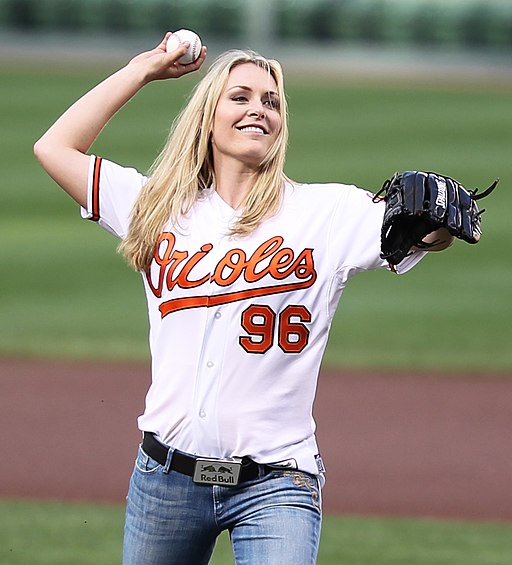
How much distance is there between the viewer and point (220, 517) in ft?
11.7

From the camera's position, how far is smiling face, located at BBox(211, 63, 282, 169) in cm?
373

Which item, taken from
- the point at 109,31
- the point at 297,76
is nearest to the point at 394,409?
the point at 297,76

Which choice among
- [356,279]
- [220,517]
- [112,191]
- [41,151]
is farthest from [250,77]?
[356,279]

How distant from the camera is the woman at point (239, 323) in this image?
3.54 m

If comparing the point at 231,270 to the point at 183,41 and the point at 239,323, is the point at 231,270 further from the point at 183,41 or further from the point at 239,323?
the point at 183,41

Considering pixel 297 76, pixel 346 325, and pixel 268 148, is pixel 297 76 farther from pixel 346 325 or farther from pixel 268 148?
pixel 268 148

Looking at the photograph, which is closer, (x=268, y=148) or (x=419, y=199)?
(x=419, y=199)

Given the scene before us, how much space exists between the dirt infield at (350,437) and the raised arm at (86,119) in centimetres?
328

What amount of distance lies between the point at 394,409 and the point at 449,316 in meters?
3.35

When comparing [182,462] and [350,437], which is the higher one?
[182,462]

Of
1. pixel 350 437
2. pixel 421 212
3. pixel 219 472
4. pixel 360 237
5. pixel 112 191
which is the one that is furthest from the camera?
pixel 350 437

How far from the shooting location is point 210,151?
387 centimetres

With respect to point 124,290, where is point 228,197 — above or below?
above

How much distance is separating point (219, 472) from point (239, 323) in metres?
0.42
